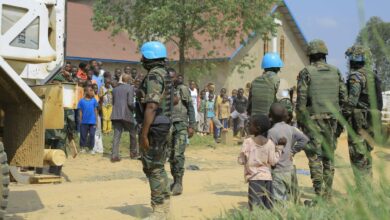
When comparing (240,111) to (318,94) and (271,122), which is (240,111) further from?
(271,122)

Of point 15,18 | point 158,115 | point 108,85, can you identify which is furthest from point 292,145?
point 108,85

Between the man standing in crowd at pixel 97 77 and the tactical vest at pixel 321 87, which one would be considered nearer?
the tactical vest at pixel 321 87

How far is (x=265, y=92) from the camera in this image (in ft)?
22.6

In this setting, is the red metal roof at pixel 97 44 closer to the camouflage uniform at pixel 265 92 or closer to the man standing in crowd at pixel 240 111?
the man standing in crowd at pixel 240 111

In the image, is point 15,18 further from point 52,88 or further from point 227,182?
point 227,182

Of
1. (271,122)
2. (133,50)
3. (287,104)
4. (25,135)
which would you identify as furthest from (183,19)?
(25,135)

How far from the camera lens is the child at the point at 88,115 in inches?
524

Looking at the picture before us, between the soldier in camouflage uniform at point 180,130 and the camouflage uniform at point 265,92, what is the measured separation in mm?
1378

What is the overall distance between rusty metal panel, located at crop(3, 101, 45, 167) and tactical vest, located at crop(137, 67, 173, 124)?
1.13 m

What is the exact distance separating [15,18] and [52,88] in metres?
0.69

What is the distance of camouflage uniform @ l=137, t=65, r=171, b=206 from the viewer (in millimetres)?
5766

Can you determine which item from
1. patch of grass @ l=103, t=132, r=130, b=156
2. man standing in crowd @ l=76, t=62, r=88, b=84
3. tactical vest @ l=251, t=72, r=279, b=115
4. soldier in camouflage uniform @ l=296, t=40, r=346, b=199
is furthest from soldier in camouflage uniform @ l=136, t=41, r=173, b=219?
patch of grass @ l=103, t=132, r=130, b=156

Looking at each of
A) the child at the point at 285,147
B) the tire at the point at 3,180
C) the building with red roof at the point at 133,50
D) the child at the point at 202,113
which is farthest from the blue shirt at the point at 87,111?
the building with red roof at the point at 133,50

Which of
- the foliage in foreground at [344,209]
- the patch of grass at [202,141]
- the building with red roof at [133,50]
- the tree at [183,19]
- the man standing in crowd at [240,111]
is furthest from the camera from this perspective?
the building with red roof at [133,50]
